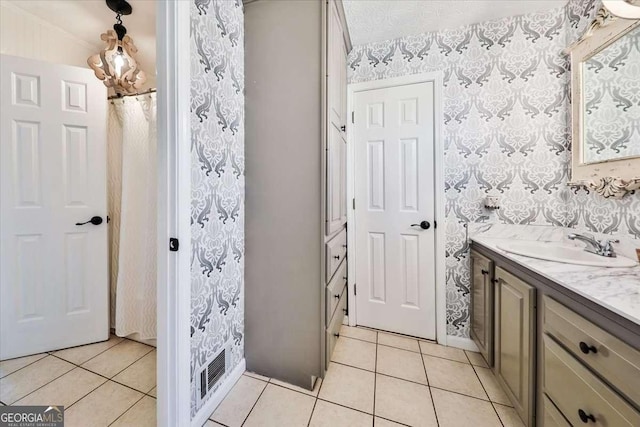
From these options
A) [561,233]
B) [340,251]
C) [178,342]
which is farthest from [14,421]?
[561,233]

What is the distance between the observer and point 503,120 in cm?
167

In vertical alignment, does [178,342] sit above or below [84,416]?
above

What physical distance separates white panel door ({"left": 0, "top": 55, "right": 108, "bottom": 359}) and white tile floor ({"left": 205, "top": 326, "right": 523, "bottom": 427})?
1421 millimetres

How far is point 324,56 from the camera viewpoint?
4.20 feet

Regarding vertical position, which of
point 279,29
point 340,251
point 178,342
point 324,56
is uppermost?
point 279,29

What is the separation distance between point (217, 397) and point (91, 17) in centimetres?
279

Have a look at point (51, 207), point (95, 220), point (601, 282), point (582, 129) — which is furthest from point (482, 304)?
point (51, 207)

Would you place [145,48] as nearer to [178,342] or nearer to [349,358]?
[178,342]

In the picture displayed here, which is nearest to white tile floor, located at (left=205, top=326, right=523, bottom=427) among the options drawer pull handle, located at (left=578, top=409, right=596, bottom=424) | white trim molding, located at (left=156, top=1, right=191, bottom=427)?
white trim molding, located at (left=156, top=1, right=191, bottom=427)

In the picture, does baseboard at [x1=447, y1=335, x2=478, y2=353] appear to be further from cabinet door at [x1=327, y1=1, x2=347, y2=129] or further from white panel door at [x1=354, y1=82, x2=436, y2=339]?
cabinet door at [x1=327, y1=1, x2=347, y2=129]

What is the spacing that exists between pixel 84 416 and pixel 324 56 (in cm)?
224

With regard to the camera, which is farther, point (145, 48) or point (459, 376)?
point (145, 48)

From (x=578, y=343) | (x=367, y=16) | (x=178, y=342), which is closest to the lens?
(x=578, y=343)

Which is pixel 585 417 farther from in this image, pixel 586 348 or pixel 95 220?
pixel 95 220
